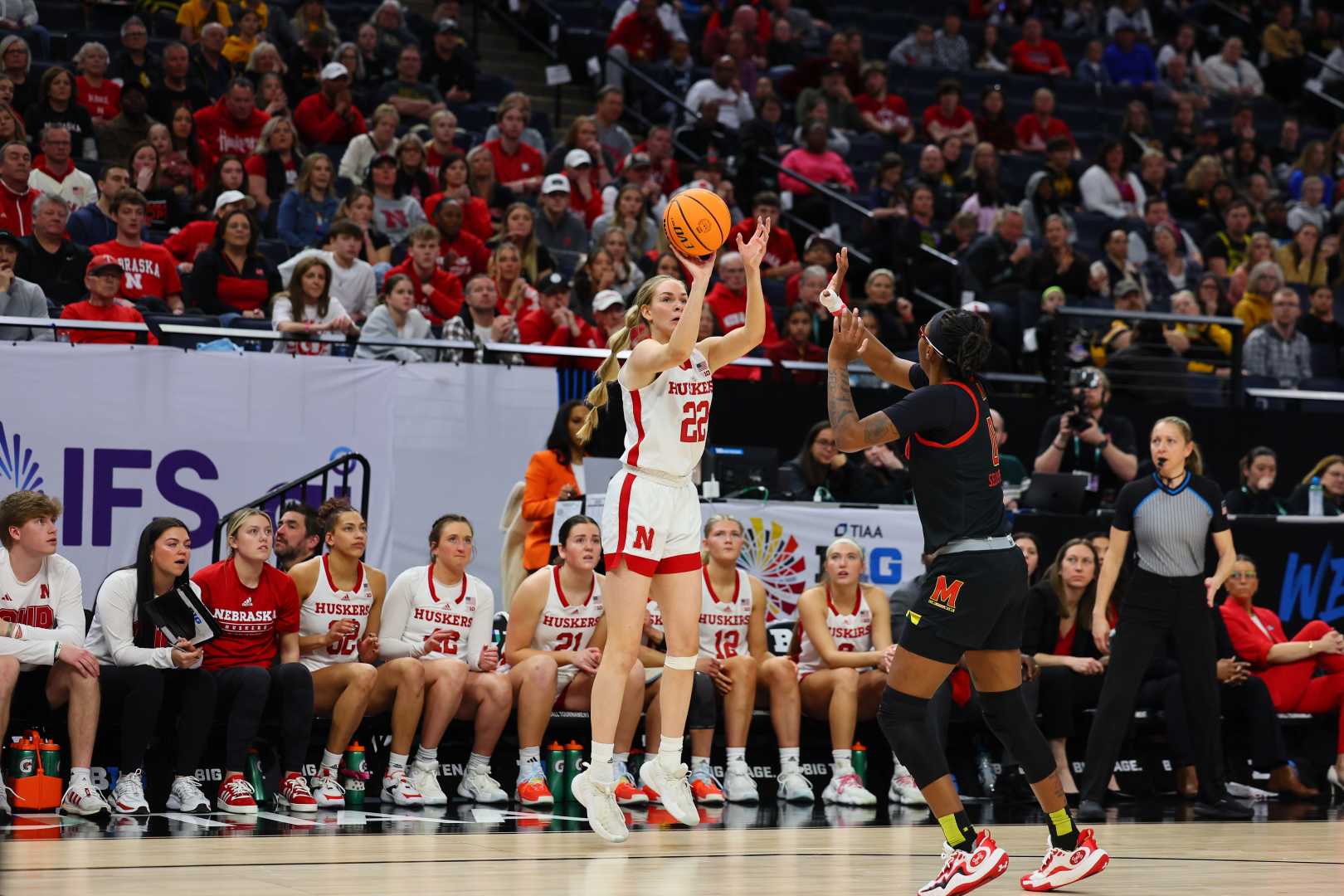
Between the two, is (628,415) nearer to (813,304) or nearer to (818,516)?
(818,516)

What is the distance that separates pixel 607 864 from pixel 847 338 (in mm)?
2231

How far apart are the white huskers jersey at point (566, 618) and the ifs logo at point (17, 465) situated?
3.05 meters

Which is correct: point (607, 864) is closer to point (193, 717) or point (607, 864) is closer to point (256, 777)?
point (193, 717)

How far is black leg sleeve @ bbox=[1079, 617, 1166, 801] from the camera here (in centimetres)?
895

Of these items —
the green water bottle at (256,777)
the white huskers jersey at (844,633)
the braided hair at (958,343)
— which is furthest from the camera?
the white huskers jersey at (844,633)

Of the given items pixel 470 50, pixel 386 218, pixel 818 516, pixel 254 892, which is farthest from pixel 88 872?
pixel 470 50

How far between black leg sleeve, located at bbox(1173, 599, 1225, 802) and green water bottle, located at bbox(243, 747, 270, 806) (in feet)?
16.0

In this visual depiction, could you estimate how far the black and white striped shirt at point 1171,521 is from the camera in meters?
9.09

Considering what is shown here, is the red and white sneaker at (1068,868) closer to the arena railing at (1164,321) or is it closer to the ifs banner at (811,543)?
the ifs banner at (811,543)

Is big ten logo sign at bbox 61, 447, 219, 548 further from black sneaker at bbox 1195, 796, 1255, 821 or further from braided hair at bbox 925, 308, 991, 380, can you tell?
black sneaker at bbox 1195, 796, 1255, 821

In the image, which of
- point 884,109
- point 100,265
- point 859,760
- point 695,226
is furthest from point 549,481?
point 884,109

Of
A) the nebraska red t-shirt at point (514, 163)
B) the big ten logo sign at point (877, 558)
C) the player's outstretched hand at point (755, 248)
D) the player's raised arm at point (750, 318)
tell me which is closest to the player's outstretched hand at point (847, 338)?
the player's raised arm at point (750, 318)

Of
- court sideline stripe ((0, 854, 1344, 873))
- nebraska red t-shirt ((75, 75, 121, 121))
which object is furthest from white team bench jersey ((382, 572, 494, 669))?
nebraska red t-shirt ((75, 75, 121, 121))

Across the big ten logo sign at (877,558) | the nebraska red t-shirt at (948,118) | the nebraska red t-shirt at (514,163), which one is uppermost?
the nebraska red t-shirt at (948,118)
